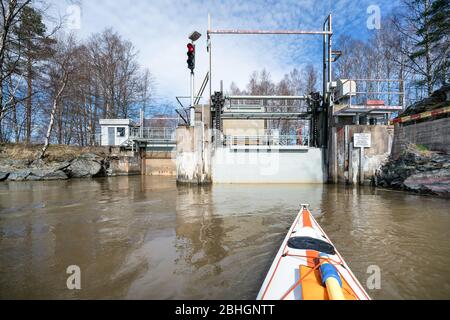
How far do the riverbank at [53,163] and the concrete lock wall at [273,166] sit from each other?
11.6 metres

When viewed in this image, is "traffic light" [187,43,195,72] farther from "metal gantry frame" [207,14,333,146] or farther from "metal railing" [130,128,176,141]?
"metal railing" [130,128,176,141]

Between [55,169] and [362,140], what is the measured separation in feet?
63.6

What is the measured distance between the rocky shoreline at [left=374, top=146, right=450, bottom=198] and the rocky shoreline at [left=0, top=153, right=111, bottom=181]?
1911 cm

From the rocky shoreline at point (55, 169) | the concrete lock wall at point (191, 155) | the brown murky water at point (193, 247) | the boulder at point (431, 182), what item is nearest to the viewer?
the brown murky water at point (193, 247)

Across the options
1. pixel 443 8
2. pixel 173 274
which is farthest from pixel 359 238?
pixel 443 8

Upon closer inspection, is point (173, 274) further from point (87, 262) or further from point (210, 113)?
point (210, 113)

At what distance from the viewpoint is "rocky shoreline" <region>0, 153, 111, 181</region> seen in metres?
15.9

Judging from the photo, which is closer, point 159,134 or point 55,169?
point 55,169

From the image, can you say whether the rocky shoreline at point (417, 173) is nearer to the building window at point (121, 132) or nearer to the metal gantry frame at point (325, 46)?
the metal gantry frame at point (325, 46)

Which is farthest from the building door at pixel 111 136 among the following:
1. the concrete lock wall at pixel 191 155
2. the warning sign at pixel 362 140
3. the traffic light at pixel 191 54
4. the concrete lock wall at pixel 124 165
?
the warning sign at pixel 362 140

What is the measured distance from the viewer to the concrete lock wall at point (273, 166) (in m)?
13.6

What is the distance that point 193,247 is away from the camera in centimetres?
412

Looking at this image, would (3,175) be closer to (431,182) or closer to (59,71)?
(59,71)

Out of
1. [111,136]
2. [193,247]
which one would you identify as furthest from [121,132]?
[193,247]
